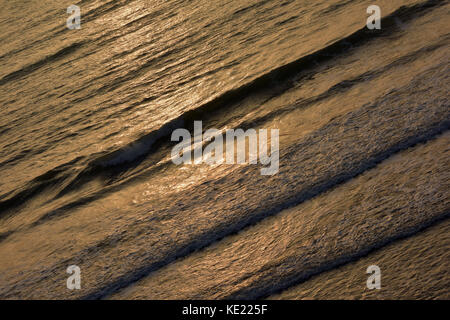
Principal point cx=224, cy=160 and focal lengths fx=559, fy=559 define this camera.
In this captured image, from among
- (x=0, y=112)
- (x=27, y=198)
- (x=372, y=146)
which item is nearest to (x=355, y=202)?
(x=372, y=146)

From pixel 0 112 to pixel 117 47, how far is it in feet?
0.90

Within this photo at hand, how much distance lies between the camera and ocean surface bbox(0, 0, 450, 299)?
0.60 metres

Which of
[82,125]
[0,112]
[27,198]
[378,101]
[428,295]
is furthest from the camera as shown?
[0,112]

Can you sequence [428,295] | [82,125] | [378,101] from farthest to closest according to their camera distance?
[82,125] < [378,101] < [428,295]

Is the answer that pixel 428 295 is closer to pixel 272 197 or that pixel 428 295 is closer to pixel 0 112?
pixel 272 197

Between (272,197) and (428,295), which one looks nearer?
(428,295)

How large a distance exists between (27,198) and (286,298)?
1.62 feet

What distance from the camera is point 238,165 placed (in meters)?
0.75

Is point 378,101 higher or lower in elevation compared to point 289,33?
lower

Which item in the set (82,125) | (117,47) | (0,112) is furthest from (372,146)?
(0,112)

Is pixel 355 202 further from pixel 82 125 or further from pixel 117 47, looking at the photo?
→ pixel 117 47

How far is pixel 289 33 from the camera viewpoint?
983 mm

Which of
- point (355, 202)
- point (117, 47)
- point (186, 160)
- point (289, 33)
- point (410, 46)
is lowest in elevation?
point (355, 202)

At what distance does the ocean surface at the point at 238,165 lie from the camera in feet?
1.95
